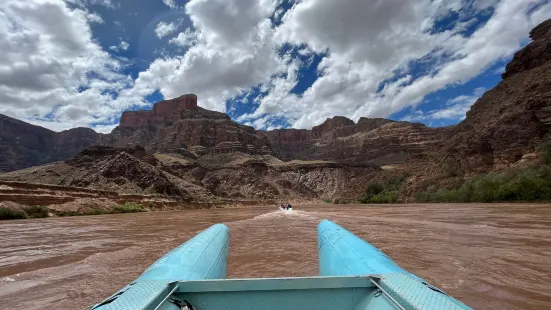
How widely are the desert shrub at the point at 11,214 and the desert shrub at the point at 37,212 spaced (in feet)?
2.34

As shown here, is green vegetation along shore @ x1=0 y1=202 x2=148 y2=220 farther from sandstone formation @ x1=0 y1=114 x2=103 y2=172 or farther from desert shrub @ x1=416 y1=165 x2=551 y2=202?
sandstone formation @ x1=0 y1=114 x2=103 y2=172

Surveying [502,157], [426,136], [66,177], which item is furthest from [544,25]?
[426,136]

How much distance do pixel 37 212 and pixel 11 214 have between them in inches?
81.3

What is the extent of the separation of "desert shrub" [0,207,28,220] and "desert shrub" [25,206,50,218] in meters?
0.71

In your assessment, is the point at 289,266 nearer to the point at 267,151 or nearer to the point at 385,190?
the point at 385,190

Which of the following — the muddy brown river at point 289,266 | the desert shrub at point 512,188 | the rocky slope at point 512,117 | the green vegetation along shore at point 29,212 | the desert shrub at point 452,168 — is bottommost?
the muddy brown river at point 289,266

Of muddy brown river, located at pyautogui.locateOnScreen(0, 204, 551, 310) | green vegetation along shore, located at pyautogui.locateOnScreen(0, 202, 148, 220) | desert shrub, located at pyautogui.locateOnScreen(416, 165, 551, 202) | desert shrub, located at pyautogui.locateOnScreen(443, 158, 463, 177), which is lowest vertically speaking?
muddy brown river, located at pyautogui.locateOnScreen(0, 204, 551, 310)

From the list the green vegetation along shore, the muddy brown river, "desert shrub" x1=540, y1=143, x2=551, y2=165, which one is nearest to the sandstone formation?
the green vegetation along shore

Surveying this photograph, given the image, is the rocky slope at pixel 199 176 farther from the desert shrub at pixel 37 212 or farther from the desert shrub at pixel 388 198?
the desert shrub at pixel 37 212

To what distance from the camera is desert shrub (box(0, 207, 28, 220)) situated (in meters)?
19.9

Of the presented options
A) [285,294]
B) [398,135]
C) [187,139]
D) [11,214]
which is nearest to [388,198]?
[11,214]

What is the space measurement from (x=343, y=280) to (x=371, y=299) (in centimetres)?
21

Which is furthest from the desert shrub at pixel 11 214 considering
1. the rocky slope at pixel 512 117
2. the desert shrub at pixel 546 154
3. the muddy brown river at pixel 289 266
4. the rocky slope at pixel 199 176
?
the rocky slope at pixel 512 117

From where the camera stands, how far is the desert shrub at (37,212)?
2190 centimetres
